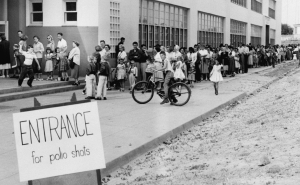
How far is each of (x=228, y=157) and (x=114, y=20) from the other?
15805 millimetres

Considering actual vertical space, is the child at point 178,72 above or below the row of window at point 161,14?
below

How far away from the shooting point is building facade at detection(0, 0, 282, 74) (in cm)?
2242

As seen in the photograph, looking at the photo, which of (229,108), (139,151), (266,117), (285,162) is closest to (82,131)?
(285,162)

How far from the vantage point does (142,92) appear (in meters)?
15.8

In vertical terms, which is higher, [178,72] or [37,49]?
[37,49]

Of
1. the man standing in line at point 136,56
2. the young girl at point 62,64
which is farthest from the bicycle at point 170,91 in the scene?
the young girl at point 62,64

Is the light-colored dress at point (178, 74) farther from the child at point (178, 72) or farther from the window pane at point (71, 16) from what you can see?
the window pane at point (71, 16)

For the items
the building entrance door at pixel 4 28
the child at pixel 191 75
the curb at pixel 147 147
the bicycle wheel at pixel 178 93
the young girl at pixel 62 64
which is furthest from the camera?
the building entrance door at pixel 4 28

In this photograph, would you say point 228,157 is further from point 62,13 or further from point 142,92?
point 62,13

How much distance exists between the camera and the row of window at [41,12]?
2281 centimetres

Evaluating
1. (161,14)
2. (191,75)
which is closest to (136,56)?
(191,75)

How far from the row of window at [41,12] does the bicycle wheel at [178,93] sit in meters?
8.72

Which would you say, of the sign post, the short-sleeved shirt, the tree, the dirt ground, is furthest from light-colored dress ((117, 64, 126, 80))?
the tree

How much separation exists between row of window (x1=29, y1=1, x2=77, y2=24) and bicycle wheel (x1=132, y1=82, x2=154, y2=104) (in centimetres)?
791
